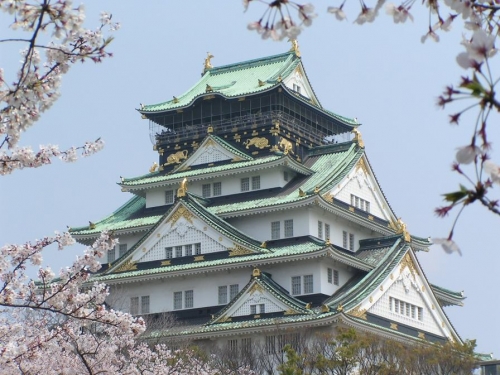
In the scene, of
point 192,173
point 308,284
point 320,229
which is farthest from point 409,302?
point 192,173

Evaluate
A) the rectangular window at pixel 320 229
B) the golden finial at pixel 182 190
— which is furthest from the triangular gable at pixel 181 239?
the rectangular window at pixel 320 229

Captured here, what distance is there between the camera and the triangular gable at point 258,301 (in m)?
51.6

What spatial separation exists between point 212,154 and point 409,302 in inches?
532

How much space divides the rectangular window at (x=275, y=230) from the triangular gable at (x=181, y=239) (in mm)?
2414

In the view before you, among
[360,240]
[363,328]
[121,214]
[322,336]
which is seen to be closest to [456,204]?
[322,336]

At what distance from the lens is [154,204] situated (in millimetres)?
62312

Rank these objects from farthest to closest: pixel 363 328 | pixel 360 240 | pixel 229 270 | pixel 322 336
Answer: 1. pixel 360 240
2. pixel 229 270
3. pixel 363 328
4. pixel 322 336

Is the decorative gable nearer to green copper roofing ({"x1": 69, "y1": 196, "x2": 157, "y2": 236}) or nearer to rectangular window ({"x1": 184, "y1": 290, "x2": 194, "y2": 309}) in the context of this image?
rectangular window ({"x1": 184, "y1": 290, "x2": 194, "y2": 309})

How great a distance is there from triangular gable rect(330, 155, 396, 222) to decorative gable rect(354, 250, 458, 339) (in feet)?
15.0

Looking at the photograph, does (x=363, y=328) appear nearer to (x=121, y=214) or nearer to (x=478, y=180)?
(x=121, y=214)

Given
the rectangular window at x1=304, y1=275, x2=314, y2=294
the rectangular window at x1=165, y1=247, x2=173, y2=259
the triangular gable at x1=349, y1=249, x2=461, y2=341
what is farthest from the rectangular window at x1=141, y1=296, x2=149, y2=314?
the triangular gable at x1=349, y1=249, x2=461, y2=341

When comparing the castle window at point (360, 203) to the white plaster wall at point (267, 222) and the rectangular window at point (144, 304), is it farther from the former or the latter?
the rectangular window at point (144, 304)

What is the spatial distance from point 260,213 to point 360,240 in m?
6.27

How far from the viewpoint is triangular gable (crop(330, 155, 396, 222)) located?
58.3 m
